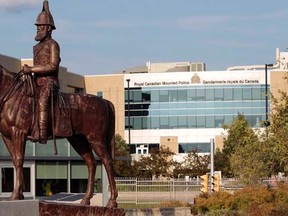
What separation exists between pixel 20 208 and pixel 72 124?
7.02ft

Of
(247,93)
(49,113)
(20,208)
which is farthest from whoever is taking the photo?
(247,93)

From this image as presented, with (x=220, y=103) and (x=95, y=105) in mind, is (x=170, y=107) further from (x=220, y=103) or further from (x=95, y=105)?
(x=95, y=105)

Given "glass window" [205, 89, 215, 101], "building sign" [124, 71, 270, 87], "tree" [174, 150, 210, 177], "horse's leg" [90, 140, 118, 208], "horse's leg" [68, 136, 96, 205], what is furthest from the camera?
"glass window" [205, 89, 215, 101]

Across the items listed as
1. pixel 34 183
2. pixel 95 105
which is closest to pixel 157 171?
pixel 34 183

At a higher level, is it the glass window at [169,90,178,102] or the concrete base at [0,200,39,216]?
the glass window at [169,90,178,102]

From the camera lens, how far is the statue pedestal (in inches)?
567

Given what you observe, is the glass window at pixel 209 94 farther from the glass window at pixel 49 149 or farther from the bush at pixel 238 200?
the bush at pixel 238 200

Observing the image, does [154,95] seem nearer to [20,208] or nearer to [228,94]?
[228,94]

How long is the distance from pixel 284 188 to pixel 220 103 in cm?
8157

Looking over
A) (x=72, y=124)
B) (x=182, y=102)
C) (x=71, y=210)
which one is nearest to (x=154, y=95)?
(x=182, y=102)

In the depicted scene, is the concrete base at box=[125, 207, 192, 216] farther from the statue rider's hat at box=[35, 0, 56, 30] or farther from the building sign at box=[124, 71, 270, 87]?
the building sign at box=[124, 71, 270, 87]

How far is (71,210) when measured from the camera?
48.5 feet

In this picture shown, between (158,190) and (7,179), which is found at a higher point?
(7,179)

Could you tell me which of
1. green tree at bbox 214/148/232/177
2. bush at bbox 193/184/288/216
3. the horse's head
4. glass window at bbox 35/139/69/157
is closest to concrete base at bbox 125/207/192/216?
bush at bbox 193/184/288/216
